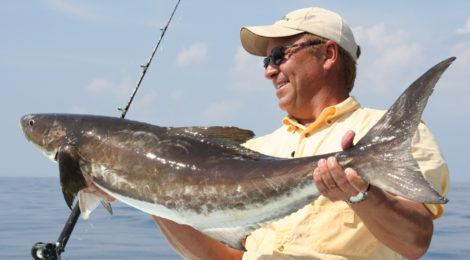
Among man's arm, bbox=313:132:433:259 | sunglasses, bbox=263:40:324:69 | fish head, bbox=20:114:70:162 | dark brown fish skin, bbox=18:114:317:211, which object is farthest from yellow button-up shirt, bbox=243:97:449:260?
fish head, bbox=20:114:70:162

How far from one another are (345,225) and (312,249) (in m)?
0.23

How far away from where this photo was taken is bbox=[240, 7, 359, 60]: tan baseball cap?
3.68 m

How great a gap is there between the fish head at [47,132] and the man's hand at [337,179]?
66.5 inches

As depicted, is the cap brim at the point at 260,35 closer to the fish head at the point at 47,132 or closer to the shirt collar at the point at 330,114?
the shirt collar at the point at 330,114

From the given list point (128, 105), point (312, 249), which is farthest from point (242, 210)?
point (128, 105)

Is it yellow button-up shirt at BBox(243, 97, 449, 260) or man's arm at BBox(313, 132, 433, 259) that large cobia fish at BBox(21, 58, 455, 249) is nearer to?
man's arm at BBox(313, 132, 433, 259)

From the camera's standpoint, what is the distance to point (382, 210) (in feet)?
8.70

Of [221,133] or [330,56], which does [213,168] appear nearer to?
[221,133]

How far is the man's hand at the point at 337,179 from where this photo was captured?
2359 millimetres

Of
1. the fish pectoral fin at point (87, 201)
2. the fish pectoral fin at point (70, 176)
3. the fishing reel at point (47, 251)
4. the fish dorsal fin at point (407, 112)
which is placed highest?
the fish dorsal fin at point (407, 112)

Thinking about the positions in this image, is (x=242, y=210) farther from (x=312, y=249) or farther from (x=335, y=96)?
(x=335, y=96)

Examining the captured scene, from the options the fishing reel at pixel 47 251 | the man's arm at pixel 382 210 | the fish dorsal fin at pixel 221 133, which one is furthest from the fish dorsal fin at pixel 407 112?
the fishing reel at pixel 47 251

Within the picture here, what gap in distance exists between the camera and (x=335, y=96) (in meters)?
3.74

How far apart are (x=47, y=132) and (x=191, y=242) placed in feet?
3.80
